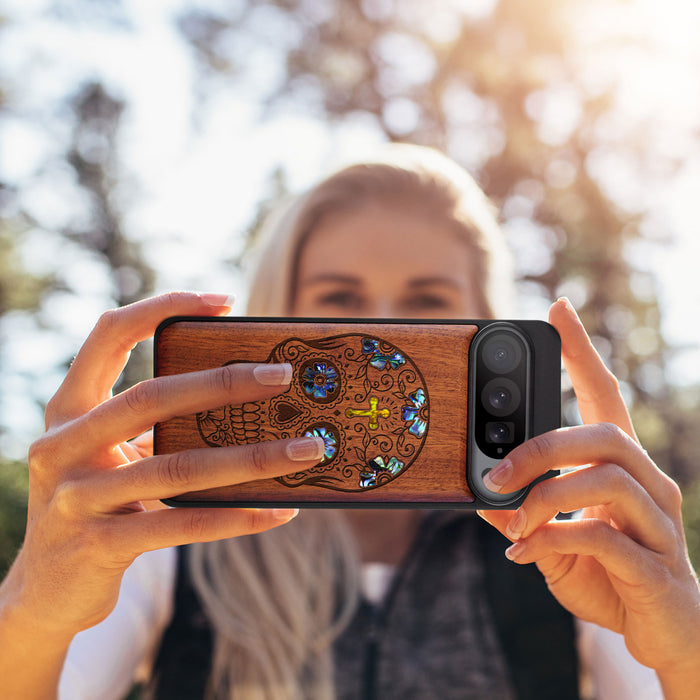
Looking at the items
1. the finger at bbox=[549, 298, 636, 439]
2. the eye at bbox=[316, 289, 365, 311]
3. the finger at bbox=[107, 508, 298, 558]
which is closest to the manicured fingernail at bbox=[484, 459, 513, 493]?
the finger at bbox=[549, 298, 636, 439]

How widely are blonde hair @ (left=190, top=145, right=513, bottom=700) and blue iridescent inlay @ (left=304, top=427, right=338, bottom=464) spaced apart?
1.18 m

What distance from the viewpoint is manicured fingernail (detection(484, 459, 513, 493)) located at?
1.29 meters

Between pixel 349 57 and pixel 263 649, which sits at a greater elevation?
pixel 349 57

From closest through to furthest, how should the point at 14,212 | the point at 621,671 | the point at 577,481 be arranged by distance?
the point at 577,481, the point at 621,671, the point at 14,212

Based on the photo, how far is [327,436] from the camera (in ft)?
4.78

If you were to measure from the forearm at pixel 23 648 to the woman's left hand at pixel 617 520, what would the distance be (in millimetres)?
1068

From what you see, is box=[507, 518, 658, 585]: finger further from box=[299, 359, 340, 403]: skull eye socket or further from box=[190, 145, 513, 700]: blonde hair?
box=[190, 145, 513, 700]: blonde hair

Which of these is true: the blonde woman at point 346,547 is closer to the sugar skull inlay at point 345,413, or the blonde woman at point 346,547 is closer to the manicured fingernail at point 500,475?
the manicured fingernail at point 500,475

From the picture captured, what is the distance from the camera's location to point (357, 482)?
143 centimetres

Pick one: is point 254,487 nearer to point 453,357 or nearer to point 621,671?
point 453,357

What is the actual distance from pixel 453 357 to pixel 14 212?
12.7 m

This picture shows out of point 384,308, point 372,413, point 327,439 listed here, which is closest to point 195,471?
point 327,439

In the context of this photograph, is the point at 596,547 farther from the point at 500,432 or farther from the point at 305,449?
the point at 305,449

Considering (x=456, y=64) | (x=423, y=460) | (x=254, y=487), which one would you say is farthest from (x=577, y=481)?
(x=456, y=64)
